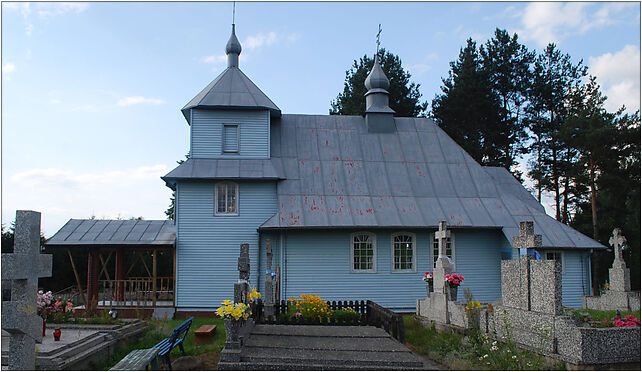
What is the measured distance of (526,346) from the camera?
8969 mm

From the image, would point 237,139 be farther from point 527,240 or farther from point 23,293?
point 23,293

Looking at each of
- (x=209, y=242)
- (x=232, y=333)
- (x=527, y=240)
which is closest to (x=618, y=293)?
(x=527, y=240)

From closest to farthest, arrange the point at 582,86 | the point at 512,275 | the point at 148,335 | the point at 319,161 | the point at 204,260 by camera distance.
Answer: the point at 512,275
the point at 148,335
the point at 204,260
the point at 319,161
the point at 582,86

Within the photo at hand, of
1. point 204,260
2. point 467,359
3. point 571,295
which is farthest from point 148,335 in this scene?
point 571,295

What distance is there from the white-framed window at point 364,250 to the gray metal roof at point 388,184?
0.76 meters

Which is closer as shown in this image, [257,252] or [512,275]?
[512,275]

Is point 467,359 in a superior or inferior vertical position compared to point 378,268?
inferior

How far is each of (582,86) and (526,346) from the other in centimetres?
2912

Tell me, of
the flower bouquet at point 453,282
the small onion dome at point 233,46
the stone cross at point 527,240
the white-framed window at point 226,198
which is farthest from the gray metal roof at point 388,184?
the stone cross at point 527,240

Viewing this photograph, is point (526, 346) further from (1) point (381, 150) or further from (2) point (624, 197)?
(2) point (624, 197)

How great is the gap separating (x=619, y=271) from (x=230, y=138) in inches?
582

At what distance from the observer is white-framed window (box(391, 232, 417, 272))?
19.0m

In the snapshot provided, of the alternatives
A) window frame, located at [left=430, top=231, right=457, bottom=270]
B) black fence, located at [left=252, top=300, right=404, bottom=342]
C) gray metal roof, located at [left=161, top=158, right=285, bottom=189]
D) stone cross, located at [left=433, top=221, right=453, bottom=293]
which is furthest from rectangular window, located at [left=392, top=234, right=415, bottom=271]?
black fence, located at [left=252, top=300, right=404, bottom=342]

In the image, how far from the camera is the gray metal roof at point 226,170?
18.5 meters
